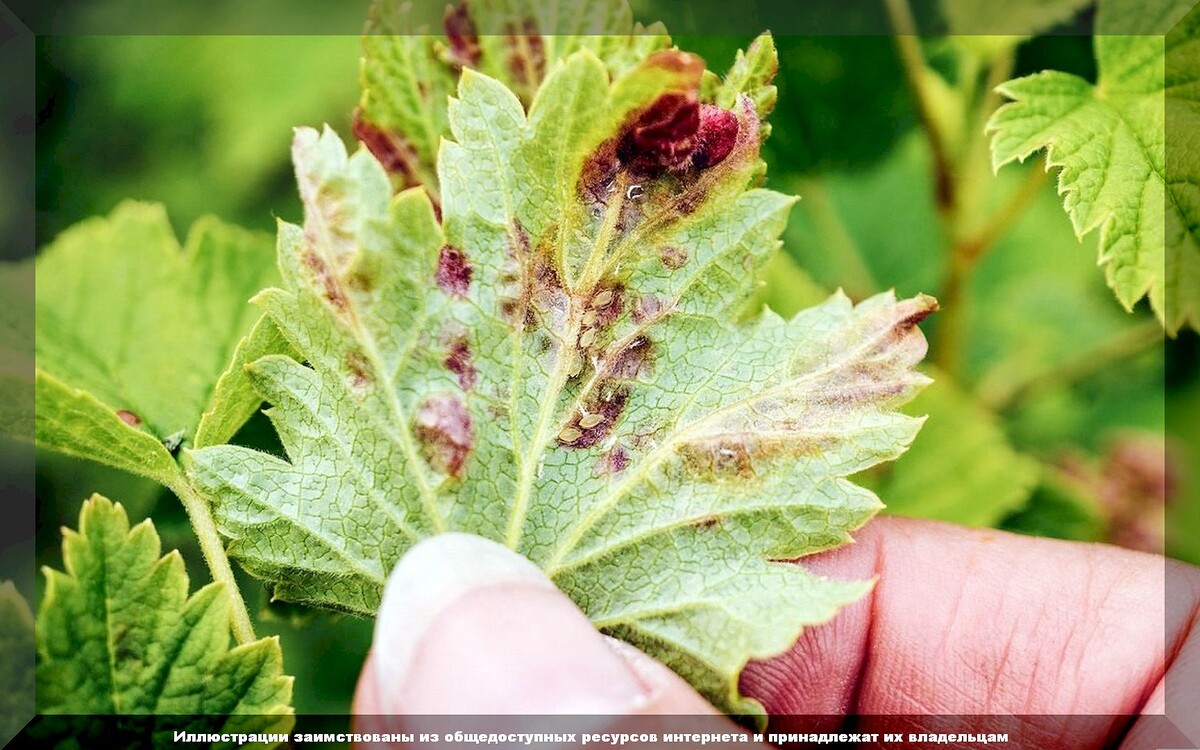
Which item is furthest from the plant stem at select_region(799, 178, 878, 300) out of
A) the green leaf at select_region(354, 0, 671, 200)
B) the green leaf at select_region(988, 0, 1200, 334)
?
the green leaf at select_region(354, 0, 671, 200)

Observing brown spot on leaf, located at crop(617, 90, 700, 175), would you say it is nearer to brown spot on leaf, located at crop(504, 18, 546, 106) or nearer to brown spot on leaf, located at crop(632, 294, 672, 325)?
brown spot on leaf, located at crop(632, 294, 672, 325)

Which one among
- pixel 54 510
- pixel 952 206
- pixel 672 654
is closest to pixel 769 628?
pixel 672 654

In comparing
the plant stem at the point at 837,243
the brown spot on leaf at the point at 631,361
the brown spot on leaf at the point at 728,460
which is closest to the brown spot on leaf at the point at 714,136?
the brown spot on leaf at the point at 631,361

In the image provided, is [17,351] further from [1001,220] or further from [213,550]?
[1001,220]

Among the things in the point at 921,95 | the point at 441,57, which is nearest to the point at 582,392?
the point at 441,57

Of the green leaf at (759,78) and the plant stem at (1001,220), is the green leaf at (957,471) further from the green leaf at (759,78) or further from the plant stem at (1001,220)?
the green leaf at (759,78)
